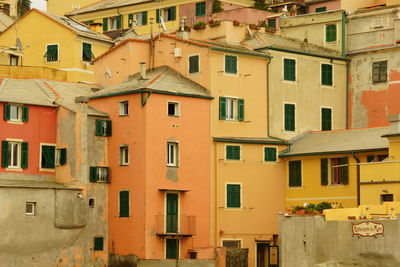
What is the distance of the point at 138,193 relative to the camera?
6378cm

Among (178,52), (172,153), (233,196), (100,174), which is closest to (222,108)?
(172,153)

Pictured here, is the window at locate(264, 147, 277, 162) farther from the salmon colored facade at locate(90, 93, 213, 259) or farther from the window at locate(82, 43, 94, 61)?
the window at locate(82, 43, 94, 61)

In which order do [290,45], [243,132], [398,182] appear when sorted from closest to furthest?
[398,182] < [243,132] < [290,45]

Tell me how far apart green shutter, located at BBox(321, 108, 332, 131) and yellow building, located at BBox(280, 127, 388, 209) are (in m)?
2.31

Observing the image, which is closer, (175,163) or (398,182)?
(398,182)

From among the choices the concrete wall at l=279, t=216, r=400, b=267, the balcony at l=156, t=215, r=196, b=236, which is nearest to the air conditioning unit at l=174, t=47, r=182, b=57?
the balcony at l=156, t=215, r=196, b=236

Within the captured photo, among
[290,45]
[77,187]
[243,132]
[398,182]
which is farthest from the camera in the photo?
[290,45]

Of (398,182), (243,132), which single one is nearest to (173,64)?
(243,132)

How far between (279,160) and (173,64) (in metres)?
8.69

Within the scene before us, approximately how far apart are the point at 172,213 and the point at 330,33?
1829 cm

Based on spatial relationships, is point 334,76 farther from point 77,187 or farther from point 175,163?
point 77,187

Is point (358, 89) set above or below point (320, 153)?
above

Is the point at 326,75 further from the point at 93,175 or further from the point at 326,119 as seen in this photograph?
the point at 93,175

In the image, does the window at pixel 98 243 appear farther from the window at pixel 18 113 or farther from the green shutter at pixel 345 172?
the green shutter at pixel 345 172
